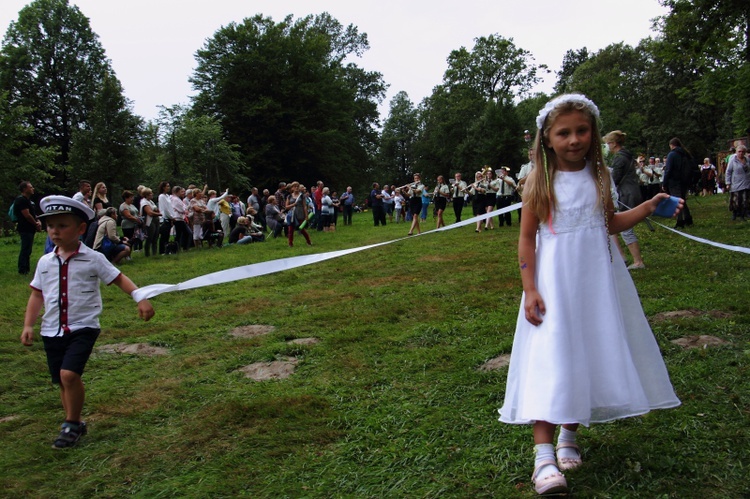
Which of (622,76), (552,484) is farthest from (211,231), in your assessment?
(622,76)

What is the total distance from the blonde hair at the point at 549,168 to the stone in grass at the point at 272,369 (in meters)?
2.98

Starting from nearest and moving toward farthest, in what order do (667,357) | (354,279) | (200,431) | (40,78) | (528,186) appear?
(528,186) → (200,431) → (667,357) → (354,279) → (40,78)

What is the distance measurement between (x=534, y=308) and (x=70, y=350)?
315 centimetres

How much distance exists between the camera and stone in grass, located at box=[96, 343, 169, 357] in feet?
21.3

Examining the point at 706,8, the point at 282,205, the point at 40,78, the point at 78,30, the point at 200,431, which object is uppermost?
the point at 78,30

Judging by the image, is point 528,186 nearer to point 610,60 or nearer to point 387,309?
point 387,309

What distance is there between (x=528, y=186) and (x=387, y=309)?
4446mm

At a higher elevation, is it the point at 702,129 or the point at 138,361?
the point at 702,129

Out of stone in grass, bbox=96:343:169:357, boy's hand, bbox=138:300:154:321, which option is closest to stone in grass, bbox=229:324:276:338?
stone in grass, bbox=96:343:169:357

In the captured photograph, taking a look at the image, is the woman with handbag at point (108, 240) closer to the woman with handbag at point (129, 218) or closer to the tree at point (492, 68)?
the woman with handbag at point (129, 218)

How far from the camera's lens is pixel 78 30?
5216 centimetres

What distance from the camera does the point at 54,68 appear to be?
166ft

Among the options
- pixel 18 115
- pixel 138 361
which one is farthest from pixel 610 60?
pixel 138 361

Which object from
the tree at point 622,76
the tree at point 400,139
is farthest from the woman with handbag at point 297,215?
the tree at point 400,139
